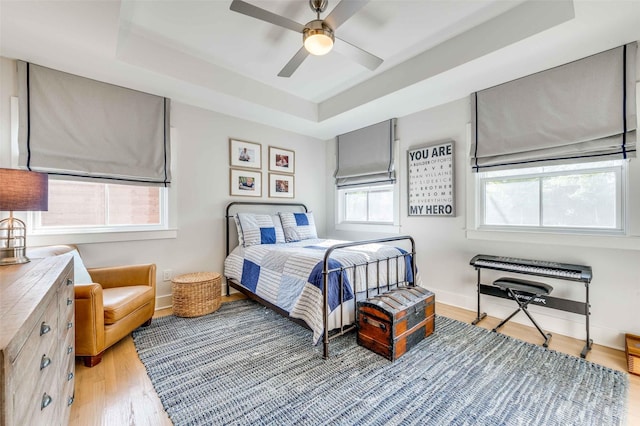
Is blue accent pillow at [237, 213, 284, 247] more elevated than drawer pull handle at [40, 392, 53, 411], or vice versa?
blue accent pillow at [237, 213, 284, 247]

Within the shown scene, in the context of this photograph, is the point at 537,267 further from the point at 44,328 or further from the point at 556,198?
the point at 44,328

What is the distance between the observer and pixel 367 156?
4.08m

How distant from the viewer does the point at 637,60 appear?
2.14 metres

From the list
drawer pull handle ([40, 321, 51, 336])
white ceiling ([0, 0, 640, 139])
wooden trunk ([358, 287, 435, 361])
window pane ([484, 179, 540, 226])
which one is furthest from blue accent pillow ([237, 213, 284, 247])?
window pane ([484, 179, 540, 226])

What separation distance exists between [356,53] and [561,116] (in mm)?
1904

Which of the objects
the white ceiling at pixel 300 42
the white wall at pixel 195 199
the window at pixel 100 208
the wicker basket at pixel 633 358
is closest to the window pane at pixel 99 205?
the window at pixel 100 208

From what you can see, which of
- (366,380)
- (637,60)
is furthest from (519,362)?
(637,60)

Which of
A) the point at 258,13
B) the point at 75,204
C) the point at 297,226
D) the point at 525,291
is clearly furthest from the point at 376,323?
the point at 75,204

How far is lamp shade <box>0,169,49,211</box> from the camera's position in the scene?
1.48 meters

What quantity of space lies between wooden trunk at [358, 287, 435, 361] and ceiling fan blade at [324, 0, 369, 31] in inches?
80.3

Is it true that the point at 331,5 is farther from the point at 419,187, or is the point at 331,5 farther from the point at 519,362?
the point at 519,362

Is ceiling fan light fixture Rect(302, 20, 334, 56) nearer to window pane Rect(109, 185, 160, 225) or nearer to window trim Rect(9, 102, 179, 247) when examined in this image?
window trim Rect(9, 102, 179, 247)

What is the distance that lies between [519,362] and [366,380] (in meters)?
1.21

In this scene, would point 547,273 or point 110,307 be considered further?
point 547,273
